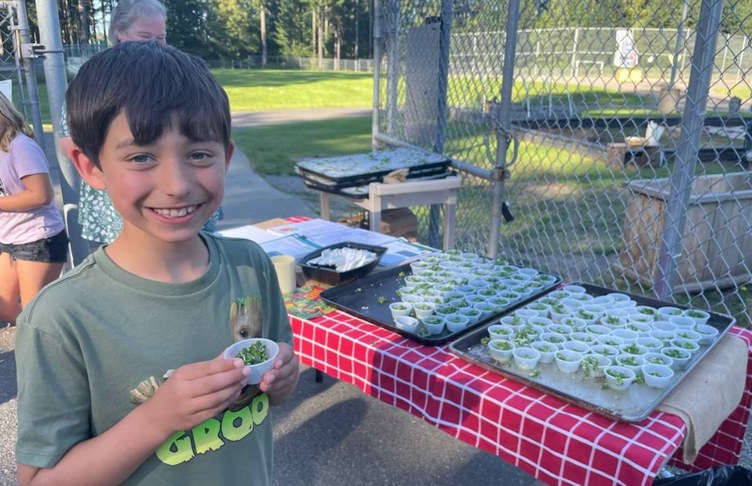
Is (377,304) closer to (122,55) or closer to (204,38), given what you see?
(122,55)

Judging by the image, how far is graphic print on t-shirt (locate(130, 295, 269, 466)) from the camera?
45.9 inches

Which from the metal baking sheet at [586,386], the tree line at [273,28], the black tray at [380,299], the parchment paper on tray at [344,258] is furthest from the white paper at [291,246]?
the tree line at [273,28]

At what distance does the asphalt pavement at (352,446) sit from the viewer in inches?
108

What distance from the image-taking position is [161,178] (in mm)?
1118

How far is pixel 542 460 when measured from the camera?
156 cm

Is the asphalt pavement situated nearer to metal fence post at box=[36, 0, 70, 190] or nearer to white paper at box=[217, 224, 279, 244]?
white paper at box=[217, 224, 279, 244]

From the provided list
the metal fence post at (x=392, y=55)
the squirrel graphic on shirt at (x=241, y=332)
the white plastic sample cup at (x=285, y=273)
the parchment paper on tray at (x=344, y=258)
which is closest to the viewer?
the squirrel graphic on shirt at (x=241, y=332)

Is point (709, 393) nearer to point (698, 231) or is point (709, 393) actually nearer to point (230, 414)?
point (230, 414)

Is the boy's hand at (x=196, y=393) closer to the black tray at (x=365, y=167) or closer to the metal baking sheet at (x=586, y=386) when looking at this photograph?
the metal baking sheet at (x=586, y=386)

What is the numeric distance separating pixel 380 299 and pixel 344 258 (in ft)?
1.38

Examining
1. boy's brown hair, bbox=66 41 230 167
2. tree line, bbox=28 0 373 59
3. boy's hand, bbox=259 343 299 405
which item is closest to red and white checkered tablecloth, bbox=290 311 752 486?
boy's hand, bbox=259 343 299 405

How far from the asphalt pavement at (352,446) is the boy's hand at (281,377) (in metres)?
1.59

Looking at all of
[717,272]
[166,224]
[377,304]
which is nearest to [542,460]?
[377,304]

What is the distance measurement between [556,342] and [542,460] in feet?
1.55
